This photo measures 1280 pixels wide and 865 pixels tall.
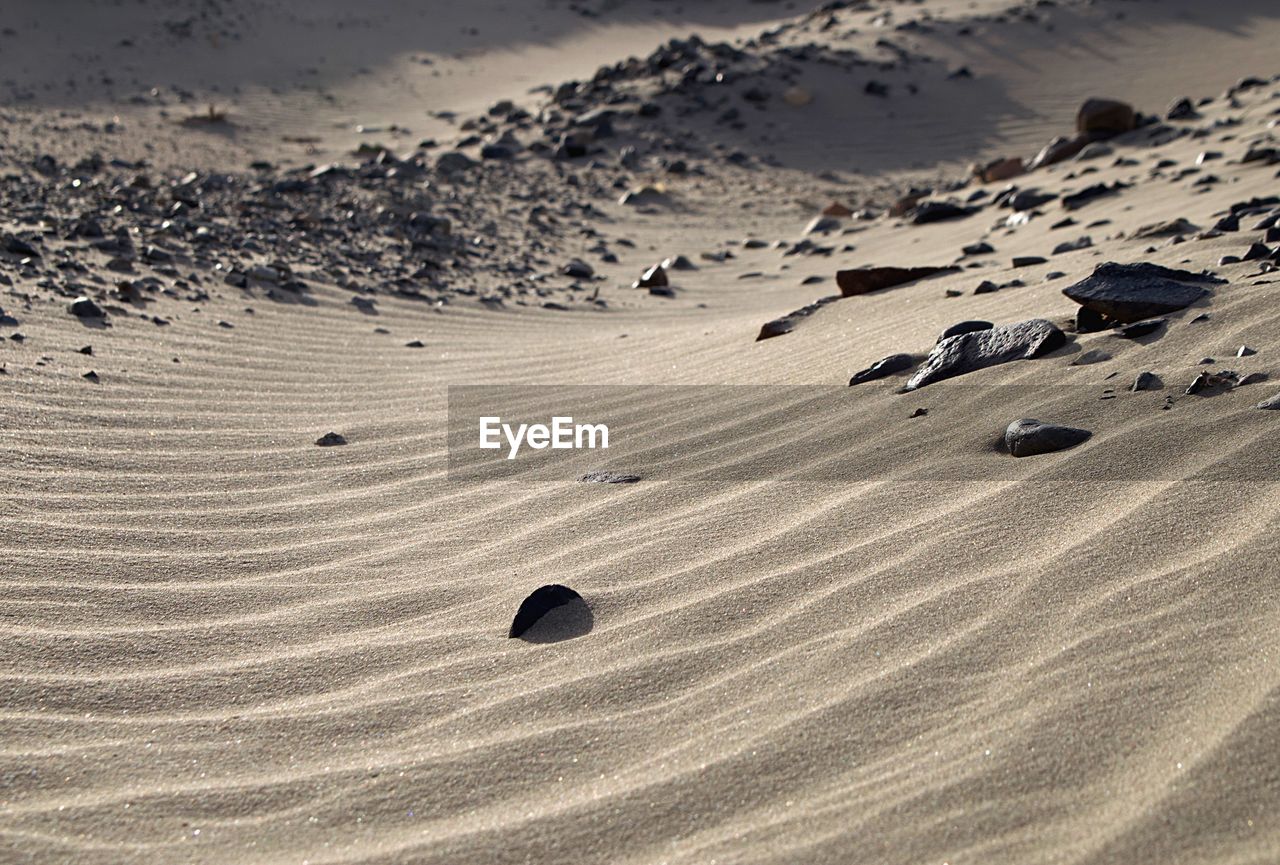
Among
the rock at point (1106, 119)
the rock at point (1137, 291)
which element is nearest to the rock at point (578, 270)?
the rock at point (1137, 291)

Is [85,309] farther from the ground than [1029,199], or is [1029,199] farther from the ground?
[1029,199]

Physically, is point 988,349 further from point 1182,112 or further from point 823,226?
point 1182,112

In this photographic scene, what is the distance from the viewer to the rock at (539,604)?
2.37 meters

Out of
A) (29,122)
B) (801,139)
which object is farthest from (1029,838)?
(29,122)

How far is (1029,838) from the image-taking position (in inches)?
62.9

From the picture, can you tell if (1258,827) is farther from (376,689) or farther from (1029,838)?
(376,689)

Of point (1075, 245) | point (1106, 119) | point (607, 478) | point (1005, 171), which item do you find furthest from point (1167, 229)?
point (1106, 119)

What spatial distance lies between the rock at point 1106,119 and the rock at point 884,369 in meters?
7.31

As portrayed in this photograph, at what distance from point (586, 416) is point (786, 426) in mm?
818

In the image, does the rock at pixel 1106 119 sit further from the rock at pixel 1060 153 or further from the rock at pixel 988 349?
the rock at pixel 988 349

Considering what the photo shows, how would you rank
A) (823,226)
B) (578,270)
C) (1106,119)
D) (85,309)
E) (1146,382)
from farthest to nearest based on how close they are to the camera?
(1106,119) < (823,226) < (578,270) < (85,309) < (1146,382)

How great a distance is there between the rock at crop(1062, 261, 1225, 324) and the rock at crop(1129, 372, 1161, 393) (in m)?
0.47

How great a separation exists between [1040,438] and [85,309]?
398 cm

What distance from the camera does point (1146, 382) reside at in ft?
9.64
